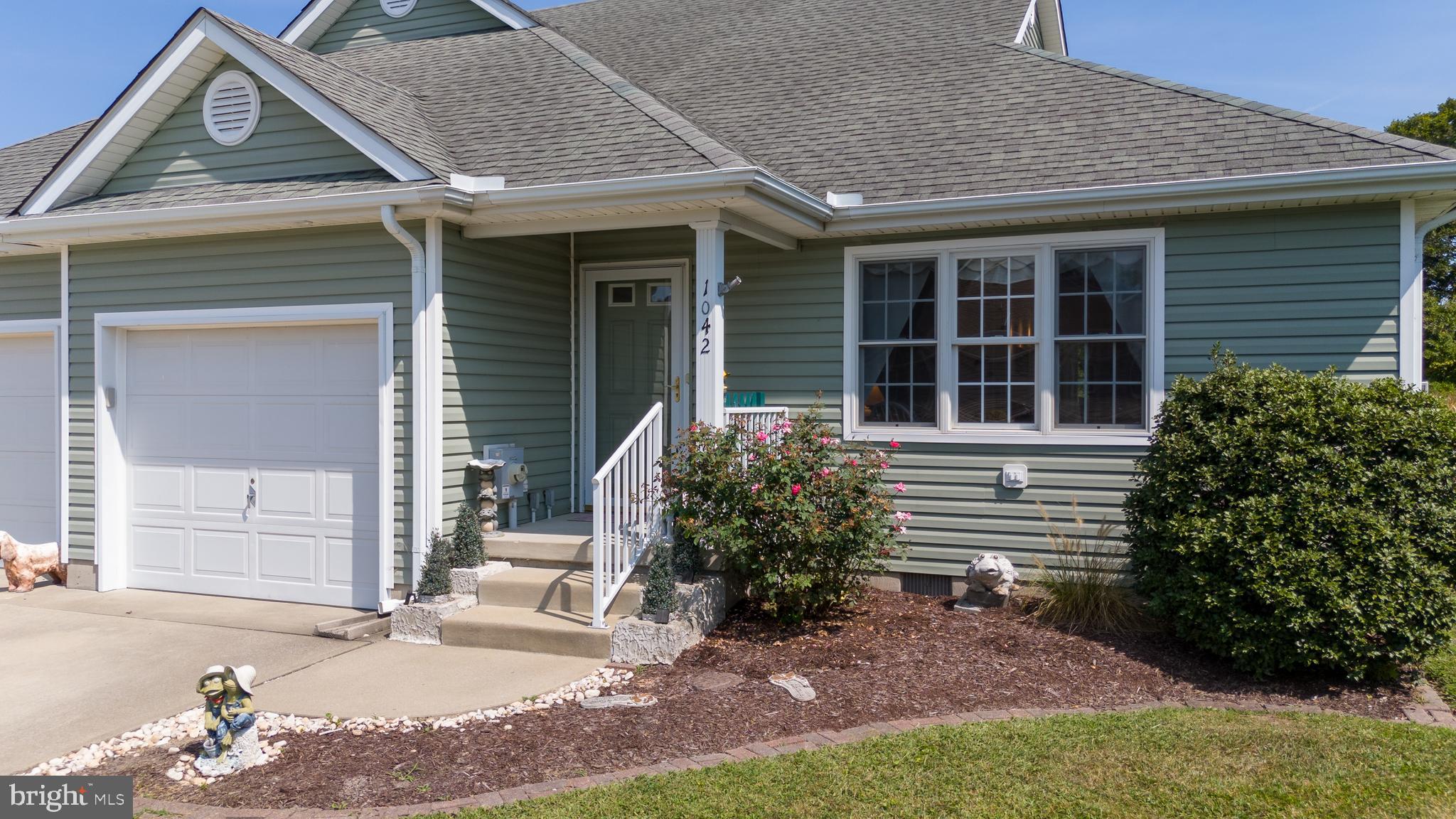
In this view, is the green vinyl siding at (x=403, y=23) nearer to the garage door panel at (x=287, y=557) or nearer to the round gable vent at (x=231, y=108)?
the round gable vent at (x=231, y=108)

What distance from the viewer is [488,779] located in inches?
170

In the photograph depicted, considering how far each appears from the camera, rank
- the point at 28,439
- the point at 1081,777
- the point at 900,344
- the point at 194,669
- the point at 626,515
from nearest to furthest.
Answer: the point at 1081,777 < the point at 194,669 < the point at 626,515 < the point at 900,344 < the point at 28,439

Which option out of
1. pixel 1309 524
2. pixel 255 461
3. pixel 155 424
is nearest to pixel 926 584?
pixel 1309 524

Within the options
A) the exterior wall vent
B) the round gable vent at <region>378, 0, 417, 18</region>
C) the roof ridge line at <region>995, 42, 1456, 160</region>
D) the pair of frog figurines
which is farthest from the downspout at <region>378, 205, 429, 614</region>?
the roof ridge line at <region>995, 42, 1456, 160</region>

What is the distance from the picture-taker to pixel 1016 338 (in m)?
7.36

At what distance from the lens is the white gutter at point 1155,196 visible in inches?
243

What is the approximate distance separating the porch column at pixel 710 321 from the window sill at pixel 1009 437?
149 centimetres

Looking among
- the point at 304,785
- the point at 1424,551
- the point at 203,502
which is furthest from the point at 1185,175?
the point at 203,502

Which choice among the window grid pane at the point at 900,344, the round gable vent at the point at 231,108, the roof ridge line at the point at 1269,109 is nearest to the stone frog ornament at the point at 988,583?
the window grid pane at the point at 900,344

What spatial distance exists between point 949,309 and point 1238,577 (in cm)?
284

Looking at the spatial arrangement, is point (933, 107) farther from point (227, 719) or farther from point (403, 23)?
point (227, 719)

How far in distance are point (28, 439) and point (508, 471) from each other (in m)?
4.80

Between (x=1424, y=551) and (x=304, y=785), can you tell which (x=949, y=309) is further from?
(x=304, y=785)

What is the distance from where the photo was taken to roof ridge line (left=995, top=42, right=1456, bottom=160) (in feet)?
21.1
